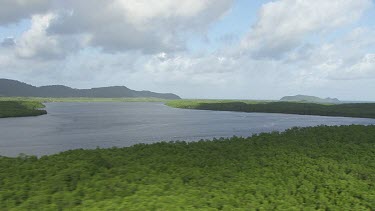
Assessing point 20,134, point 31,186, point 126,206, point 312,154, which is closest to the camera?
point 126,206

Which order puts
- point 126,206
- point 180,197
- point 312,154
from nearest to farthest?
point 126,206 < point 180,197 < point 312,154

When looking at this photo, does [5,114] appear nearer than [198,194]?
No

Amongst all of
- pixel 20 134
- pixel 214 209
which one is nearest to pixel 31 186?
pixel 214 209

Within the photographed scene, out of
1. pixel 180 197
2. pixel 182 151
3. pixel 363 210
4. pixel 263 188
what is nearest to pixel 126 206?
pixel 180 197

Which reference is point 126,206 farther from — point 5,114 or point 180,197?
point 5,114

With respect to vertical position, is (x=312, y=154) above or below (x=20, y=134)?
above

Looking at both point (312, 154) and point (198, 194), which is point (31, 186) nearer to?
point (198, 194)
